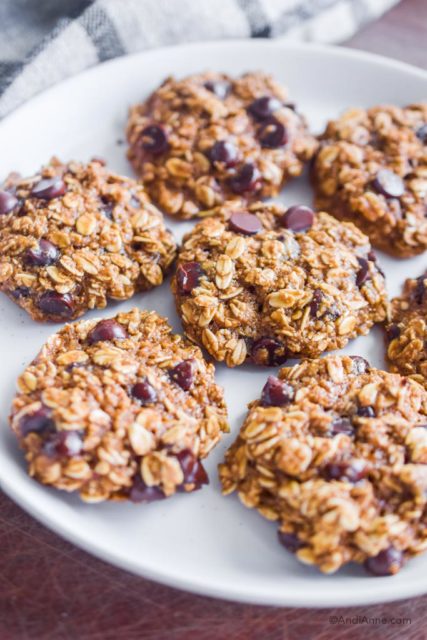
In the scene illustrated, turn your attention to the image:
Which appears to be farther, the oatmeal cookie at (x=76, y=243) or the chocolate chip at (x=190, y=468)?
the oatmeal cookie at (x=76, y=243)

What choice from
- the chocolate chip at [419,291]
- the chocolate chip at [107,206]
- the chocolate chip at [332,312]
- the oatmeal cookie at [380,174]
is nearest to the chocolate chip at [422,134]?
the oatmeal cookie at [380,174]

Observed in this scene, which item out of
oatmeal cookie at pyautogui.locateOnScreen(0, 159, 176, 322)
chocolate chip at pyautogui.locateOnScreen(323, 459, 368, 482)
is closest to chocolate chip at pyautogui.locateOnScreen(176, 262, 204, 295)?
oatmeal cookie at pyautogui.locateOnScreen(0, 159, 176, 322)

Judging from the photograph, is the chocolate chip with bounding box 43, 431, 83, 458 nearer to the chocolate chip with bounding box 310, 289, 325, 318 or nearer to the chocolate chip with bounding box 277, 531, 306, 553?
the chocolate chip with bounding box 277, 531, 306, 553

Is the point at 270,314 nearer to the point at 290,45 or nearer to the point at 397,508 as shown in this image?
the point at 397,508

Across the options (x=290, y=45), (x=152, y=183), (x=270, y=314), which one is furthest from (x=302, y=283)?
(x=290, y=45)

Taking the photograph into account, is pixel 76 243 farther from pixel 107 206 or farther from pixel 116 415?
pixel 116 415

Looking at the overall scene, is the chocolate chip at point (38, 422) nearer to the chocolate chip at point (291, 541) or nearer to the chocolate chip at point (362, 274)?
the chocolate chip at point (291, 541)
